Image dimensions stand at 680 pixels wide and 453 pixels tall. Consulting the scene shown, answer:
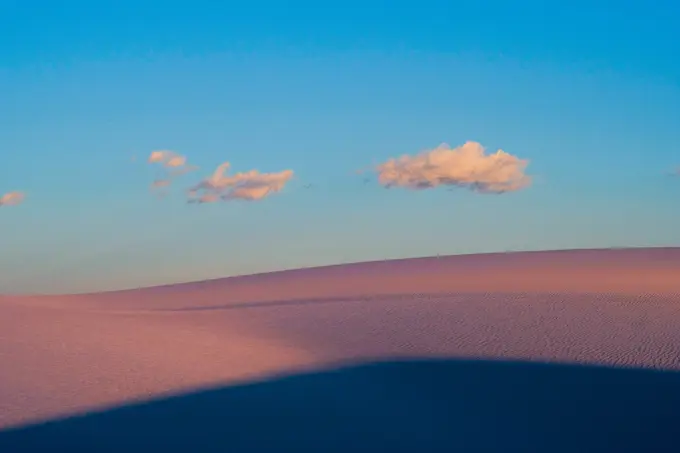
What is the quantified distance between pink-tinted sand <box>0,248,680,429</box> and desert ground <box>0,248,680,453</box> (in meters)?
0.10

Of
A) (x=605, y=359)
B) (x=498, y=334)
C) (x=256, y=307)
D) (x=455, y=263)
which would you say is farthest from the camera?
(x=455, y=263)

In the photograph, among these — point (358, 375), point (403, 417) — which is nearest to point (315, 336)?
point (358, 375)

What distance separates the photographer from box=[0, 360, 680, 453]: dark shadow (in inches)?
672

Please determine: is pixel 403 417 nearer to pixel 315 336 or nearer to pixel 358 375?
pixel 358 375

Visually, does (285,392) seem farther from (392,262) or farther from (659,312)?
(392,262)

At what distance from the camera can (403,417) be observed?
19.4 m

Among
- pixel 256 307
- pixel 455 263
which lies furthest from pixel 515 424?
pixel 455 263

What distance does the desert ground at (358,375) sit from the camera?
17.8 metres

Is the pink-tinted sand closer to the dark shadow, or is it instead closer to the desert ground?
the desert ground

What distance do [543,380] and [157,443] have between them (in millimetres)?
11109

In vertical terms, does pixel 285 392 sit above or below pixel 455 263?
below

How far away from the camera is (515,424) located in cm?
1884

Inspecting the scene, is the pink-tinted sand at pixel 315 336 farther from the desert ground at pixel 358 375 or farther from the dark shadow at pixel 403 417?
the dark shadow at pixel 403 417

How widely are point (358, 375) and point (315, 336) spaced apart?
839 centimetres
